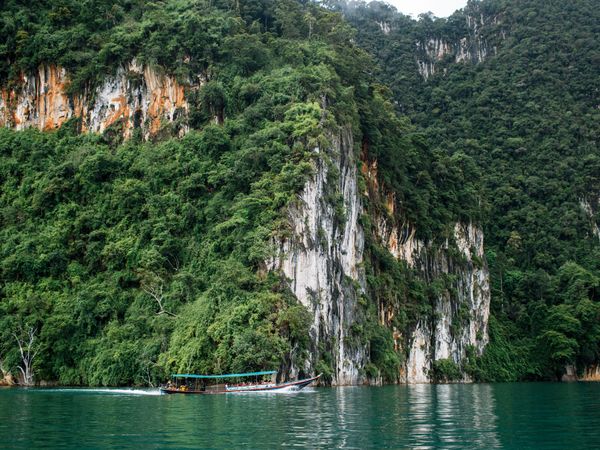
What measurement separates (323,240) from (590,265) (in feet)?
150

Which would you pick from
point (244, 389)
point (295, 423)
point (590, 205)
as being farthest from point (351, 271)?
point (590, 205)

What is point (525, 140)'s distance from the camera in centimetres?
10031

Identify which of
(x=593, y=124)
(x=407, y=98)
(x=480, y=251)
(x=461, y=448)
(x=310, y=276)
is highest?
(x=407, y=98)

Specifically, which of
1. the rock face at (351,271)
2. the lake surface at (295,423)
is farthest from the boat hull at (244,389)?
the lake surface at (295,423)

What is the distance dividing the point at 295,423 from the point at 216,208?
32986 mm

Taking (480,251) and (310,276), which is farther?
(480,251)

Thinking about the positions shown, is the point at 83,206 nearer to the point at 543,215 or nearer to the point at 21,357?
the point at 21,357

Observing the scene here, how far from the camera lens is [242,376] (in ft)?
136

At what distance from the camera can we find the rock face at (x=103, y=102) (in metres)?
62.6

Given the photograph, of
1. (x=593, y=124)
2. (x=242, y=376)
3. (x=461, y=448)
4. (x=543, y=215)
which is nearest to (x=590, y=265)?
(x=543, y=215)

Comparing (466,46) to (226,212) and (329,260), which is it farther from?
(226,212)

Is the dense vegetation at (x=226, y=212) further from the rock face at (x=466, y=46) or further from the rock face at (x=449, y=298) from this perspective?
the rock face at (x=466, y=46)

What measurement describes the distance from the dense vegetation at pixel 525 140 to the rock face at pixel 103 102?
33.0 m

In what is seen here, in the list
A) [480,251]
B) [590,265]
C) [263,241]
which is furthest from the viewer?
[590,265]
